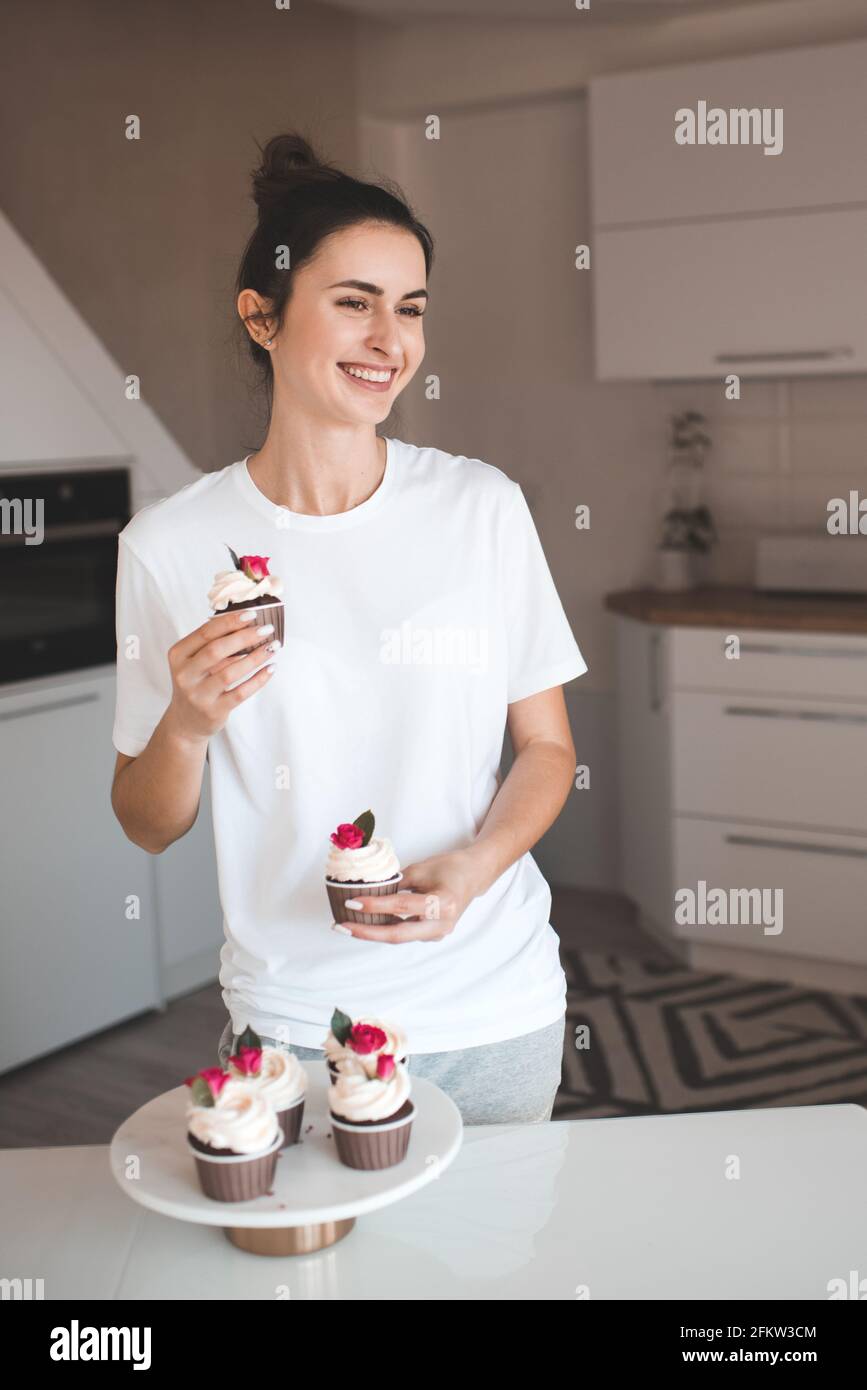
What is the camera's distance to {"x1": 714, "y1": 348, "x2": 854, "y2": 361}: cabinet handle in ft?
12.3

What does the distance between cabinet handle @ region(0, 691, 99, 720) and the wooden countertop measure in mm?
1478

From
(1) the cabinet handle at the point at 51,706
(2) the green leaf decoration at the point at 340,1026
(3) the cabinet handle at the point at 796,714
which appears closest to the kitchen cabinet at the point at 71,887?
(1) the cabinet handle at the point at 51,706

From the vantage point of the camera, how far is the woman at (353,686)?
4.44ft

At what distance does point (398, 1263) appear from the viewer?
1.06m

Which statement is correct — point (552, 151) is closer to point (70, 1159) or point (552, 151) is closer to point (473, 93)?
point (473, 93)

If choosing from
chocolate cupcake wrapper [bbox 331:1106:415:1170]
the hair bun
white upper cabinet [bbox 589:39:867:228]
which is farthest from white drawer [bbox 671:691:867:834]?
chocolate cupcake wrapper [bbox 331:1106:415:1170]

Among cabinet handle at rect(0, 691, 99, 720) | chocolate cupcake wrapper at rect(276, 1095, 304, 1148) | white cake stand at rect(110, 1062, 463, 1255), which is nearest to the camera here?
white cake stand at rect(110, 1062, 463, 1255)

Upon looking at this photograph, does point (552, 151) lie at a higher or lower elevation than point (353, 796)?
higher

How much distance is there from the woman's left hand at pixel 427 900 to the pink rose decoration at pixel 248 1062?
14 centimetres

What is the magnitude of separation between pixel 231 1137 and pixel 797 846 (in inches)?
115

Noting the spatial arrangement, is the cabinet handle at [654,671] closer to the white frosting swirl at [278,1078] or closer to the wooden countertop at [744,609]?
the wooden countertop at [744,609]

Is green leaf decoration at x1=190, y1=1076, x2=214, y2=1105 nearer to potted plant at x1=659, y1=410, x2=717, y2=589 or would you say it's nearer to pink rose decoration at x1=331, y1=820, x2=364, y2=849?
pink rose decoration at x1=331, y1=820, x2=364, y2=849
